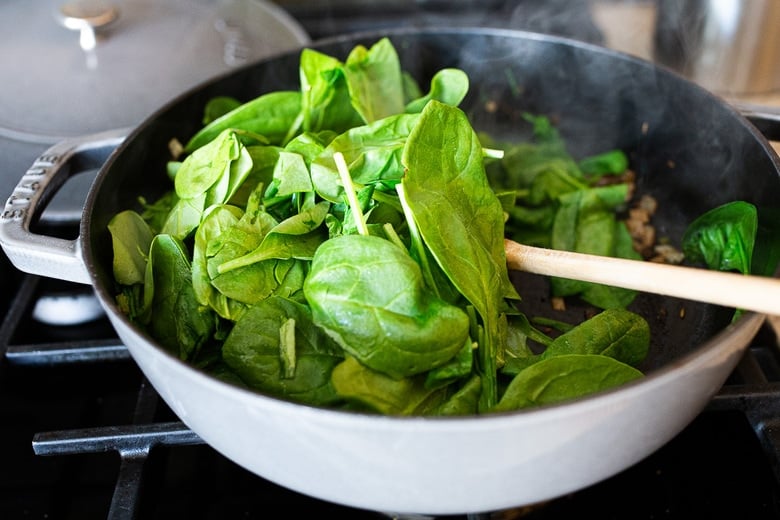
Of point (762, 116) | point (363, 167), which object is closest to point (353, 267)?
point (363, 167)

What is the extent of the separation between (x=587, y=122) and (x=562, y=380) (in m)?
0.56

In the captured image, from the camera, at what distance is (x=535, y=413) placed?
1.53ft

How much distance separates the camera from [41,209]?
710 mm

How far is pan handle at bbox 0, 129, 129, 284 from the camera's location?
0.63 m

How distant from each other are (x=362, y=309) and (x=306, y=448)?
122 mm

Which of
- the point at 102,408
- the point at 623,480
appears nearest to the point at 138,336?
the point at 102,408

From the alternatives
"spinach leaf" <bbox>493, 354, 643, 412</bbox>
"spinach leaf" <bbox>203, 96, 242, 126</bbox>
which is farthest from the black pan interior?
"spinach leaf" <bbox>493, 354, 643, 412</bbox>

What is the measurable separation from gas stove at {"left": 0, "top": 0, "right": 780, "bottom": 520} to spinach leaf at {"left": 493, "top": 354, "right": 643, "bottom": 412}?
14 centimetres

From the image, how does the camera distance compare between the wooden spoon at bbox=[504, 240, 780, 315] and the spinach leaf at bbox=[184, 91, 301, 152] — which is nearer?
the wooden spoon at bbox=[504, 240, 780, 315]

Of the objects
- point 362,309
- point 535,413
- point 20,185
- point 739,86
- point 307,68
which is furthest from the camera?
point 739,86

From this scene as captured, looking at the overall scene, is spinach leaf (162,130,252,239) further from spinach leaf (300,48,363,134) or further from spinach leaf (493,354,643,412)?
spinach leaf (493,354,643,412)

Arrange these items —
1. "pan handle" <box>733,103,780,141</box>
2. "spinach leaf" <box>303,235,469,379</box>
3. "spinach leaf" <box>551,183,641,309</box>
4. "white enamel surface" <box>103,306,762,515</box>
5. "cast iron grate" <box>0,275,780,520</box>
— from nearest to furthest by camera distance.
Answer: "white enamel surface" <box>103,306,762,515</box> < "spinach leaf" <box>303,235,469,379</box> < "cast iron grate" <box>0,275,780,520</box> < "pan handle" <box>733,103,780,141</box> < "spinach leaf" <box>551,183,641,309</box>

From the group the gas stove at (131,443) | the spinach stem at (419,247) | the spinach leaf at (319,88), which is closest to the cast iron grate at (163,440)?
the gas stove at (131,443)

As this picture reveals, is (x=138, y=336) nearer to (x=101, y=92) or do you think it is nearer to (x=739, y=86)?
(x=101, y=92)
